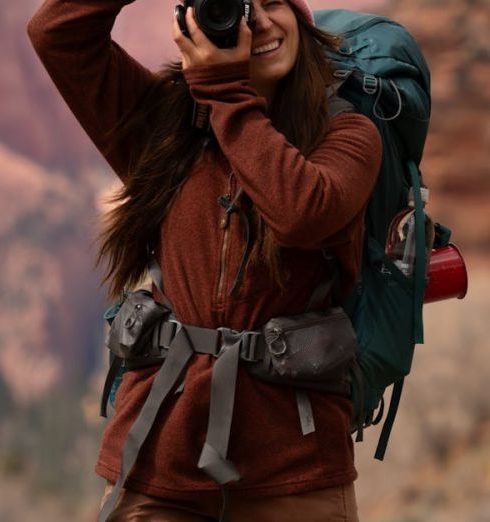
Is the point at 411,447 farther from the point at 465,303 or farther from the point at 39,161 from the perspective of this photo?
the point at 39,161

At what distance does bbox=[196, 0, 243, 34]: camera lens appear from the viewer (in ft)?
7.45

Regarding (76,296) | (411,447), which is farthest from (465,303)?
(76,296)

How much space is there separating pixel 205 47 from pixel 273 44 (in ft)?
0.60

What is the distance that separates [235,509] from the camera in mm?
2355

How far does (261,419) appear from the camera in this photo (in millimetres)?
2346

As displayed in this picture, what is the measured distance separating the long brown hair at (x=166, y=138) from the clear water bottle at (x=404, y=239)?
11.5 inches

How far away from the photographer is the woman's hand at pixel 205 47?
7.48 ft

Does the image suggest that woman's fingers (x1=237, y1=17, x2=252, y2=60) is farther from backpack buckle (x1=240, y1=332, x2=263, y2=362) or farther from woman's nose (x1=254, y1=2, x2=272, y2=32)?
backpack buckle (x1=240, y1=332, x2=263, y2=362)

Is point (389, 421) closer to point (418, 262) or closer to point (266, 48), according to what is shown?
point (418, 262)

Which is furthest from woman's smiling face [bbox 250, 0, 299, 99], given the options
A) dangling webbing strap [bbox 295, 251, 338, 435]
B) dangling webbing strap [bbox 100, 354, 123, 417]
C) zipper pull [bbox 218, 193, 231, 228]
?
dangling webbing strap [bbox 100, 354, 123, 417]

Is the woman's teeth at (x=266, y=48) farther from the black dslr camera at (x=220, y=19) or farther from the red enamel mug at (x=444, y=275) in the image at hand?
the red enamel mug at (x=444, y=275)

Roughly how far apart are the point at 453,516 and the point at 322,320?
4.17m

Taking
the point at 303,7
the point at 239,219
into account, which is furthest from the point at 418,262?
the point at 303,7

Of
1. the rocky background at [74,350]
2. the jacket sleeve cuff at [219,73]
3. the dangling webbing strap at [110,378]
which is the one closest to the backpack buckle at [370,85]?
the jacket sleeve cuff at [219,73]
